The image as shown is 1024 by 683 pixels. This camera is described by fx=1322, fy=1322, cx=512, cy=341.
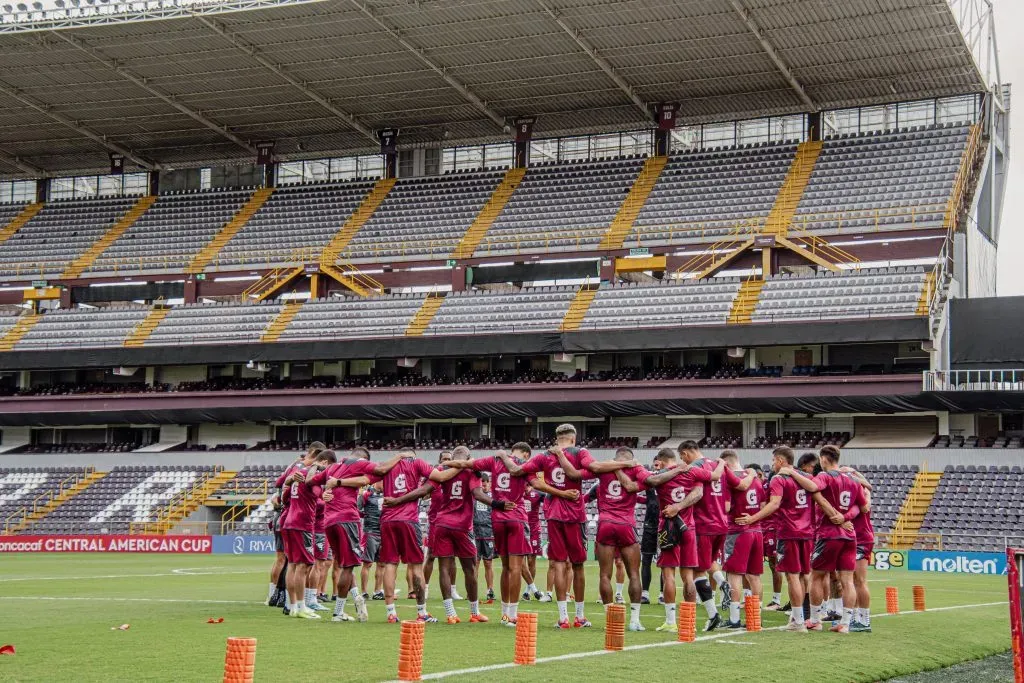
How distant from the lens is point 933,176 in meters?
54.1

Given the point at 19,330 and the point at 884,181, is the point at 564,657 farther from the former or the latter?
the point at 19,330

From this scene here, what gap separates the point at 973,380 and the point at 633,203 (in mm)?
→ 17954

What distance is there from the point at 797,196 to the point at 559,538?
41595mm

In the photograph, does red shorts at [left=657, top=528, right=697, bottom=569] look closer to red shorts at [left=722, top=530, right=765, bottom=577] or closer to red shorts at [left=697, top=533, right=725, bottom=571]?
red shorts at [left=697, top=533, right=725, bottom=571]

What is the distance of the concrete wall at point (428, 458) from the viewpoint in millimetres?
44438

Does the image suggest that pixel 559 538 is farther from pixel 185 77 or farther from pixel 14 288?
pixel 14 288

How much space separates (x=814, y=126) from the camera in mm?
60125

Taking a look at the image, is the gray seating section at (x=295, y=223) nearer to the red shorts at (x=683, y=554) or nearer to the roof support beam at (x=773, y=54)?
the roof support beam at (x=773, y=54)

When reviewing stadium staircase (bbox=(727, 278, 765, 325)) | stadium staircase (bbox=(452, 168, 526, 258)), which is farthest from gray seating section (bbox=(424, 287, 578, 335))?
stadium staircase (bbox=(727, 278, 765, 325))

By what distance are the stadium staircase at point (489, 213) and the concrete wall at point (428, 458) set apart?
11100mm

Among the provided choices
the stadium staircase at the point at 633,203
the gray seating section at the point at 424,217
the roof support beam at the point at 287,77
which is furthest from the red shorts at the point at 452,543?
the gray seating section at the point at 424,217

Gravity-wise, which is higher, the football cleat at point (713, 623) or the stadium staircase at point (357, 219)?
the stadium staircase at point (357, 219)

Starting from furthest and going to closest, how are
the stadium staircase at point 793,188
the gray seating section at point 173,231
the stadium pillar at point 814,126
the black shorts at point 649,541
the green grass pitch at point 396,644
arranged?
the gray seating section at point 173,231, the stadium pillar at point 814,126, the stadium staircase at point 793,188, the black shorts at point 649,541, the green grass pitch at point 396,644

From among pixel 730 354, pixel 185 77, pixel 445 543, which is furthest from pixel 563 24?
pixel 445 543
